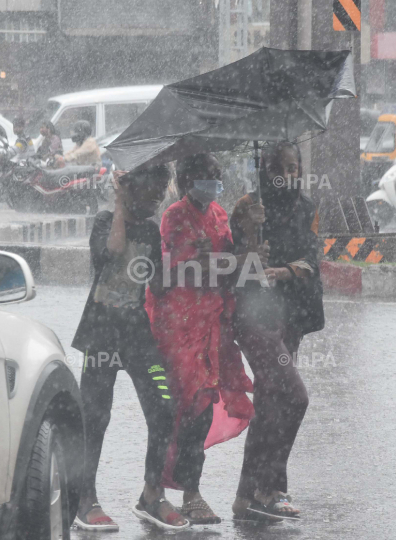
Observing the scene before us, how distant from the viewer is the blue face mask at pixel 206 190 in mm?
4289

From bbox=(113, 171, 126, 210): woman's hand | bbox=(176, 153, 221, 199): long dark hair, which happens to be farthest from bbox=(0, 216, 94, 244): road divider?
bbox=(113, 171, 126, 210): woman's hand

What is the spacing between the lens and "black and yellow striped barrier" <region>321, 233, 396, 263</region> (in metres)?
11.1

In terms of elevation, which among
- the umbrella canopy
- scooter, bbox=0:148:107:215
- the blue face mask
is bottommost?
scooter, bbox=0:148:107:215

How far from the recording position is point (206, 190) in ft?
14.1

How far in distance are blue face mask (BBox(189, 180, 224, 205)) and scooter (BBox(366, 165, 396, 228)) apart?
12.8 m

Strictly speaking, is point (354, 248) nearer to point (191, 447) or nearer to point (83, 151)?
point (191, 447)

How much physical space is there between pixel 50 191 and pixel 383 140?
7413 millimetres

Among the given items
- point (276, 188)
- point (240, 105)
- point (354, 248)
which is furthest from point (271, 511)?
point (354, 248)

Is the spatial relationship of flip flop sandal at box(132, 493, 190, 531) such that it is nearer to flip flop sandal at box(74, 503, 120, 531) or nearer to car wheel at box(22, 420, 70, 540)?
flip flop sandal at box(74, 503, 120, 531)

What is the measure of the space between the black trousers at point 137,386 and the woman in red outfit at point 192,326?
0.37 feet

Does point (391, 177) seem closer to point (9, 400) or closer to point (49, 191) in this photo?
point (49, 191)

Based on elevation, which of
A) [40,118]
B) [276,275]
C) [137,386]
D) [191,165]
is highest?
[40,118]

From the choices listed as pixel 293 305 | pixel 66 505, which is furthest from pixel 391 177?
pixel 66 505

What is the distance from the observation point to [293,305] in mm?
4465
